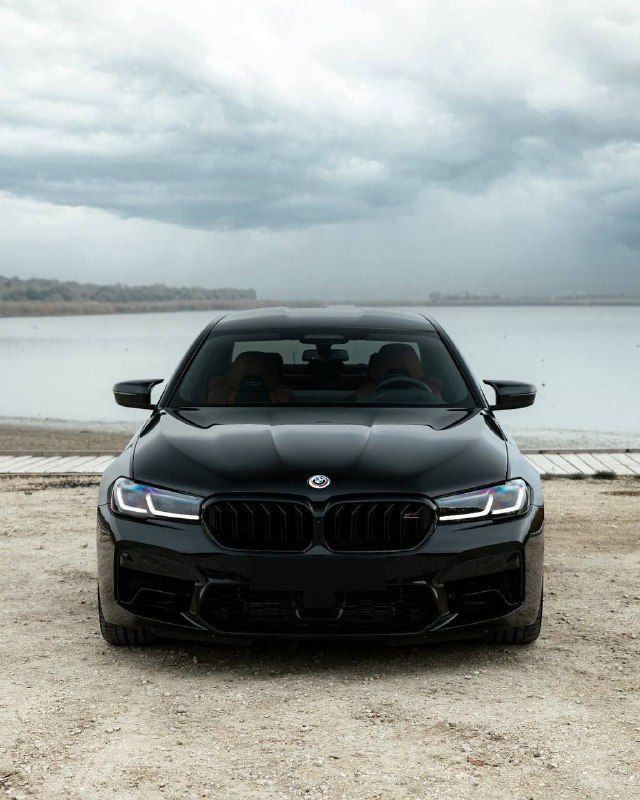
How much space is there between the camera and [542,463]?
11.4 meters

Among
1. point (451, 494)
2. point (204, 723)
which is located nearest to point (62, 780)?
point (204, 723)

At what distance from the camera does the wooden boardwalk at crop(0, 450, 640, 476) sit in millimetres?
10867

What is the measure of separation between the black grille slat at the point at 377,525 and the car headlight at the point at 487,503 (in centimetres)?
9

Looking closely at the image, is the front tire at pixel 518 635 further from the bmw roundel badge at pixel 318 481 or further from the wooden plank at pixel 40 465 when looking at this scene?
the wooden plank at pixel 40 465

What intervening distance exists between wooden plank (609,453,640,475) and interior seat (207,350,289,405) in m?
5.95

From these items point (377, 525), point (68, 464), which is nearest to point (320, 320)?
point (377, 525)

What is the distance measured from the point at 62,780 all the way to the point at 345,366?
3.47 metres

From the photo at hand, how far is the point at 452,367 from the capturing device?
234 inches

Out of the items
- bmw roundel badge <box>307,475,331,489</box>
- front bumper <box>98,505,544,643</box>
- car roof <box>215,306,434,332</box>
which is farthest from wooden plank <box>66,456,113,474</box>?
bmw roundel badge <box>307,475,331,489</box>

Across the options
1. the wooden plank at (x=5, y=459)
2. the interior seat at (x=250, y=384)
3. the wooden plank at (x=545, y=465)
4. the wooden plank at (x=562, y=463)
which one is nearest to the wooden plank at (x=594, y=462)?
the wooden plank at (x=562, y=463)

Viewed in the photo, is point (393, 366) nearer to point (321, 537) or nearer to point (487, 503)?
point (487, 503)

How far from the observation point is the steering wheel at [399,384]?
5773mm

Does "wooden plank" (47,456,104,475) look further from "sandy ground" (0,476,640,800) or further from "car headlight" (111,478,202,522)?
"car headlight" (111,478,202,522)

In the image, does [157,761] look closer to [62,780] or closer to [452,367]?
[62,780]
